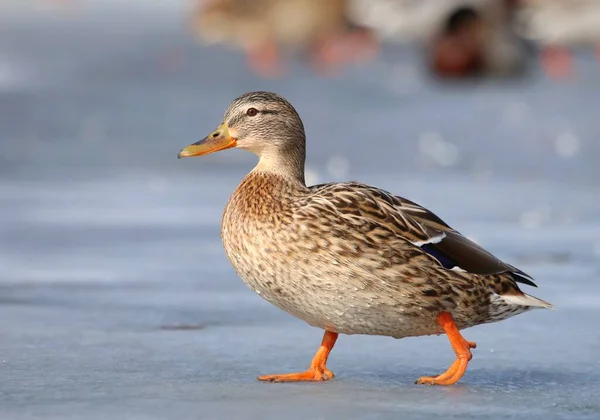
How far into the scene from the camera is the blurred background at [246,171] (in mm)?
4633

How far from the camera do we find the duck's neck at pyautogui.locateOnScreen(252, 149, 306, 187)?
5.07m

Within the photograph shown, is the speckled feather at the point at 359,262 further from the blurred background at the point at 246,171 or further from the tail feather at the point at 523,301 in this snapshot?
the blurred background at the point at 246,171

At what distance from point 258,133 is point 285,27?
13.0 m

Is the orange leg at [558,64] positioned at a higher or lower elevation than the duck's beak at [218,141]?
higher

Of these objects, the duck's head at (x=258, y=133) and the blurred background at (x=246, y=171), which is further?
the duck's head at (x=258, y=133)

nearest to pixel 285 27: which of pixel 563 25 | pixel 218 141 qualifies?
pixel 563 25

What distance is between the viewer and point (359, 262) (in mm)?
4625

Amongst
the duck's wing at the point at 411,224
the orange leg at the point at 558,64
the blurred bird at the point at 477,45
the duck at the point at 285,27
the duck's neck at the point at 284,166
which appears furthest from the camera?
the duck at the point at 285,27

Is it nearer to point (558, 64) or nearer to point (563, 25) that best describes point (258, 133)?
point (558, 64)

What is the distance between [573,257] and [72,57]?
915 cm

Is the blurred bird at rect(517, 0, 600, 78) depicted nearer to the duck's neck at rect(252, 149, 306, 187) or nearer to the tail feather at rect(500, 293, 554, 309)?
the duck's neck at rect(252, 149, 306, 187)

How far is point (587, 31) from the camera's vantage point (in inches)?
689

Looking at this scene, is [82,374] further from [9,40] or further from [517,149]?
[9,40]

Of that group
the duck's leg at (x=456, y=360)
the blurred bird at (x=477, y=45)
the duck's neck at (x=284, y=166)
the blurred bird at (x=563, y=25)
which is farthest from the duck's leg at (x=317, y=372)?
the blurred bird at (x=563, y=25)
